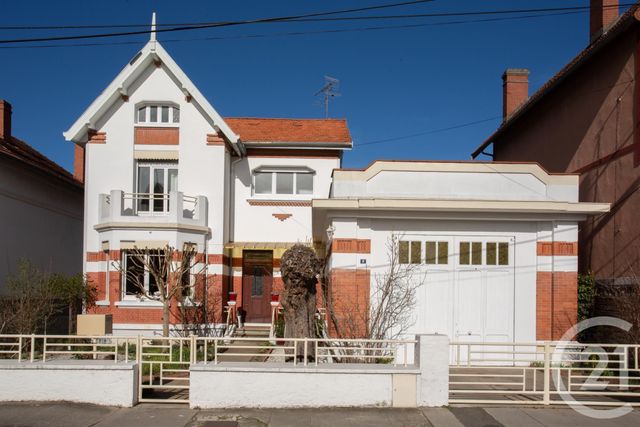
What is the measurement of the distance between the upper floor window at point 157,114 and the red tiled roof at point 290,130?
8.57 ft

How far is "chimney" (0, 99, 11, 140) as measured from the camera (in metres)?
20.1

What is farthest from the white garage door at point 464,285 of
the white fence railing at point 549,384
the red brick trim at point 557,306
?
the white fence railing at point 549,384

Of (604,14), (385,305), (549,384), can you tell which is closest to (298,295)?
(385,305)

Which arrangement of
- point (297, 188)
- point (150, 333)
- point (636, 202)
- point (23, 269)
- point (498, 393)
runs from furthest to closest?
point (297, 188) < point (150, 333) < point (23, 269) < point (636, 202) < point (498, 393)

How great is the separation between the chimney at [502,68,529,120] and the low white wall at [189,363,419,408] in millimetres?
16531

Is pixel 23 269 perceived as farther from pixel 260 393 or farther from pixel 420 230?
pixel 420 230

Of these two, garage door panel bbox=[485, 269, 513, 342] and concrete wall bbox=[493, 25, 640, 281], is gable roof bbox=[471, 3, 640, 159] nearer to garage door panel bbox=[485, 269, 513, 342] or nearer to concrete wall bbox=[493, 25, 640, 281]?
concrete wall bbox=[493, 25, 640, 281]

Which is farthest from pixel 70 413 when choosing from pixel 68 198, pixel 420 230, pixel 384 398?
pixel 68 198

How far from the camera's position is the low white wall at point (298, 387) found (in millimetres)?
8961

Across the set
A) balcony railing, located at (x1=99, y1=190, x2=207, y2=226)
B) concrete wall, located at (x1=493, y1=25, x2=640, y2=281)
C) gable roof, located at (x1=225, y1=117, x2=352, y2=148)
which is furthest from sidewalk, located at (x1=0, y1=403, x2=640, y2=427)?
gable roof, located at (x1=225, y1=117, x2=352, y2=148)

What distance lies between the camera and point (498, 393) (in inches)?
368

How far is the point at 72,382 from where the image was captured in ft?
29.9

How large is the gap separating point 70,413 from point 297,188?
Answer: 12.7 m

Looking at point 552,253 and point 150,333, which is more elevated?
point 552,253
